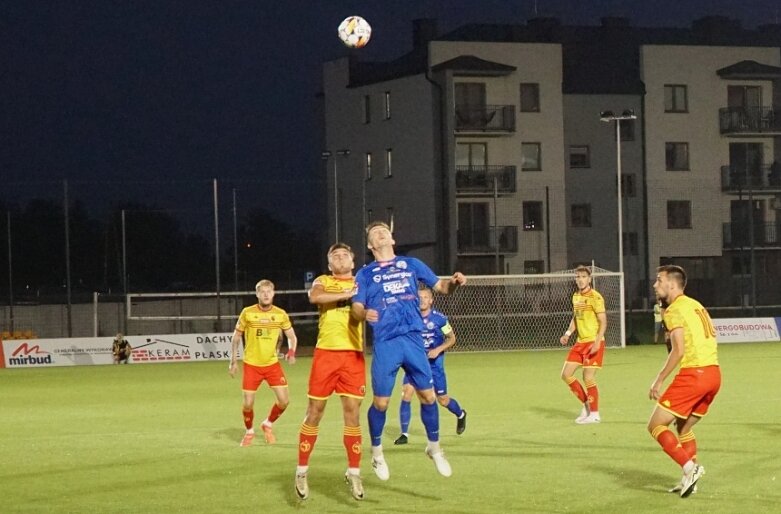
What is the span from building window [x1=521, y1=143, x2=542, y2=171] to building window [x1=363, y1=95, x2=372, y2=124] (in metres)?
7.78

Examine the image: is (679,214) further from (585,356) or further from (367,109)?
(585,356)

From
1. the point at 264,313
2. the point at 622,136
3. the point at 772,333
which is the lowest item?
the point at 772,333

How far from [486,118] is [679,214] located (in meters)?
10.0

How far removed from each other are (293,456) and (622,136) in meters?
51.5

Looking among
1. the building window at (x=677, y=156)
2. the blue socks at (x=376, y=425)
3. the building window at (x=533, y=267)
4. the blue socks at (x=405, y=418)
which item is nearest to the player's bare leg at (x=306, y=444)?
the blue socks at (x=376, y=425)

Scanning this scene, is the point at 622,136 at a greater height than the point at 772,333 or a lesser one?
greater

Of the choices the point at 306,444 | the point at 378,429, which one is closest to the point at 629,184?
the point at 378,429

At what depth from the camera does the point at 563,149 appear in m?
63.7

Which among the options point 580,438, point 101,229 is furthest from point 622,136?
point 580,438

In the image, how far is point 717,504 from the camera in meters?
10.6

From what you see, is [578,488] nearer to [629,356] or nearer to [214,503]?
[214,503]

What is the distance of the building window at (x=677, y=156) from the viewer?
212ft

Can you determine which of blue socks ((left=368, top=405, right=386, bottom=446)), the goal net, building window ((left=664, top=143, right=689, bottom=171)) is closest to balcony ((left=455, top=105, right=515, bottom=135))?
building window ((left=664, top=143, right=689, bottom=171))

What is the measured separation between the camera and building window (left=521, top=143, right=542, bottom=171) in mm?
63281
